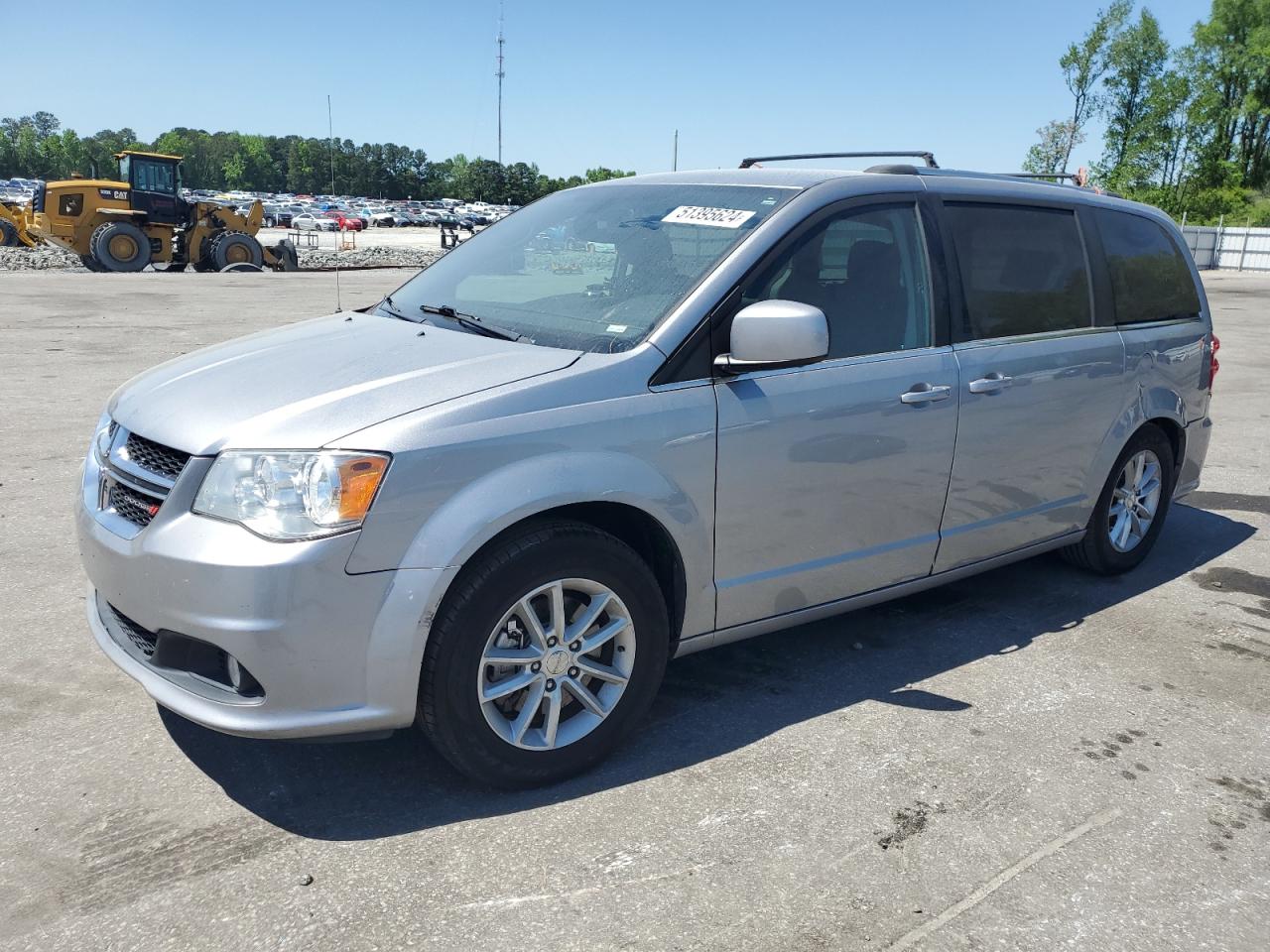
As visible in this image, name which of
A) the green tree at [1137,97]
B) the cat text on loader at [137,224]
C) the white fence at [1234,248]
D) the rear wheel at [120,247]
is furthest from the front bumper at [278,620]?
the green tree at [1137,97]

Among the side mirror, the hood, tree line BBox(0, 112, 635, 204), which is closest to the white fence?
the side mirror

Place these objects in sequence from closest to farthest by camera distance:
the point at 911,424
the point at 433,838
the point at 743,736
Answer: the point at 433,838 → the point at 743,736 → the point at 911,424

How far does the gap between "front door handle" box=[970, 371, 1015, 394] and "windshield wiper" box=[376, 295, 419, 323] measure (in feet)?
6.89

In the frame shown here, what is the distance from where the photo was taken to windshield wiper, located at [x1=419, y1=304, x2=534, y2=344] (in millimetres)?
3578

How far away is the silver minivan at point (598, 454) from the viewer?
2.82 m

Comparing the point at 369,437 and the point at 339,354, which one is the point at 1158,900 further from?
the point at 339,354

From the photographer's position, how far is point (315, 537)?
274cm

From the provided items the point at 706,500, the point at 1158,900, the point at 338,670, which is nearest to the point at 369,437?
the point at 338,670

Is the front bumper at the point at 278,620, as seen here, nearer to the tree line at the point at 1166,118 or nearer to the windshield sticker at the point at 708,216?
the windshield sticker at the point at 708,216

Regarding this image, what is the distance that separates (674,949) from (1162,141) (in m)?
68.7

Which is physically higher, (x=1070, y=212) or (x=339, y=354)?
(x=1070, y=212)

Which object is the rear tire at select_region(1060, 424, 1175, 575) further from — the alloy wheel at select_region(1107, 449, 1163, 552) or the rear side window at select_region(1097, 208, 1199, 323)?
the rear side window at select_region(1097, 208, 1199, 323)

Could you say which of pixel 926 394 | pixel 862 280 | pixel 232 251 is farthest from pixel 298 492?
pixel 232 251

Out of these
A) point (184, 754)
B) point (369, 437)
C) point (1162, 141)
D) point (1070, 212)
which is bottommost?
point (184, 754)
